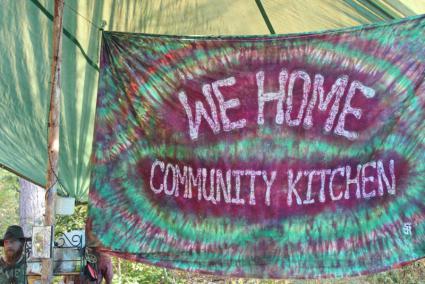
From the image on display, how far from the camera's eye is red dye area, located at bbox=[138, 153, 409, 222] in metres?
3.62

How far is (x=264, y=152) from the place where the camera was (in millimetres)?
3711

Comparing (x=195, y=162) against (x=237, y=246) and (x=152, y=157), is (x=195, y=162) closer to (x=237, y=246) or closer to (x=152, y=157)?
(x=152, y=157)

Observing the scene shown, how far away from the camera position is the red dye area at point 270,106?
365 cm

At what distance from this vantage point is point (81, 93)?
5230 mm

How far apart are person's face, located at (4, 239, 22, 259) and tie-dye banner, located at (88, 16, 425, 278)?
5.11ft

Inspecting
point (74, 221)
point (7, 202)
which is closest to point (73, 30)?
point (74, 221)

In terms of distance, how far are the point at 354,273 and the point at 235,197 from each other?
0.86 m

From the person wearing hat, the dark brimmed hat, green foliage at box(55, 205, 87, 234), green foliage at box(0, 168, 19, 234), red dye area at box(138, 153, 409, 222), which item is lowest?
the person wearing hat

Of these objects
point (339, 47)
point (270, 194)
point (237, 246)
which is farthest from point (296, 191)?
point (339, 47)

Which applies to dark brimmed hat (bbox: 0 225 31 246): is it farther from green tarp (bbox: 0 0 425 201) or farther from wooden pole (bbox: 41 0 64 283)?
wooden pole (bbox: 41 0 64 283)

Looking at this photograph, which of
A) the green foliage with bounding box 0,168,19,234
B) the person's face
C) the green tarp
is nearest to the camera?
the green tarp

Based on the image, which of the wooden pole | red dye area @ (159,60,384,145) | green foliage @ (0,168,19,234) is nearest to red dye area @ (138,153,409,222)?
red dye area @ (159,60,384,145)

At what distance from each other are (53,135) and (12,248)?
1788mm

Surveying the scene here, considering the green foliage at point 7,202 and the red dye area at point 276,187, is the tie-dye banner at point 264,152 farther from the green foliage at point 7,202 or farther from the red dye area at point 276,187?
the green foliage at point 7,202
